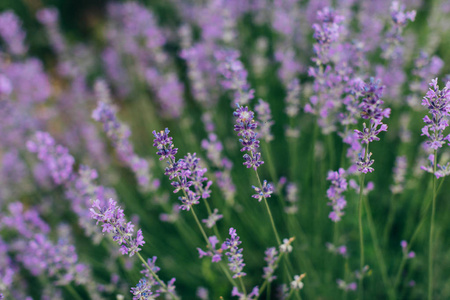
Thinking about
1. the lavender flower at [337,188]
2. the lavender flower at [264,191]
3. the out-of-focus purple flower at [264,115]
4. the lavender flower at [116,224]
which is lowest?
the lavender flower at [116,224]

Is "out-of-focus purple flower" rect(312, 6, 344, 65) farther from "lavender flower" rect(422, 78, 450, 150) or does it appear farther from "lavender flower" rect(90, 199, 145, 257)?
"lavender flower" rect(90, 199, 145, 257)

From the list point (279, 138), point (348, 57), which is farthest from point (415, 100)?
point (279, 138)

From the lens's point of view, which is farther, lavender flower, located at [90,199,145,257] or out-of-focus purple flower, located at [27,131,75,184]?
out-of-focus purple flower, located at [27,131,75,184]

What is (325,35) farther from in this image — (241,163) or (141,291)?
(241,163)

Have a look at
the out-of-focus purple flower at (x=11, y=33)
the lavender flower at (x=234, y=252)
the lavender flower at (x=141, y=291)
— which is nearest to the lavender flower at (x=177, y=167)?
the lavender flower at (x=234, y=252)

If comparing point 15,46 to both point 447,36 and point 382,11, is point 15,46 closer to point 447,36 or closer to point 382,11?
Result: point 382,11

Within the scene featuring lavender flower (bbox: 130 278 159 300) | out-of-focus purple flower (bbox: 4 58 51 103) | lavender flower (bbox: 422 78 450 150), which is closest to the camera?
lavender flower (bbox: 422 78 450 150)

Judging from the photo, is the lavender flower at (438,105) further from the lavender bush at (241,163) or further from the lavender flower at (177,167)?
the lavender flower at (177,167)

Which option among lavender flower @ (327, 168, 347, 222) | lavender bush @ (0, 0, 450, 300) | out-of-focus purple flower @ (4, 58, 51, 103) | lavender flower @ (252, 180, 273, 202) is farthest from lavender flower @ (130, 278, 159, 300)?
out-of-focus purple flower @ (4, 58, 51, 103)

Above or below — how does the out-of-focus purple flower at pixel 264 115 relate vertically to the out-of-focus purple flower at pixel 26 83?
below
